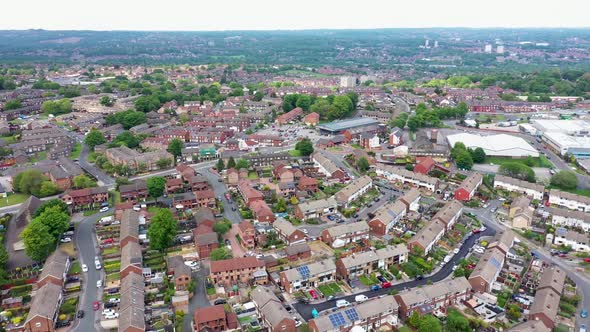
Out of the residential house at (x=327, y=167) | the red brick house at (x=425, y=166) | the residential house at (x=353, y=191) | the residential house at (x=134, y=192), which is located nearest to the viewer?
the residential house at (x=353, y=191)

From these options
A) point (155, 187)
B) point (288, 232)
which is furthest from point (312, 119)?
point (288, 232)

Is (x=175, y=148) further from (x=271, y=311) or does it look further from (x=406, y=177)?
(x=271, y=311)

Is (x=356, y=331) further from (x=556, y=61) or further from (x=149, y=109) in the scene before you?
(x=556, y=61)

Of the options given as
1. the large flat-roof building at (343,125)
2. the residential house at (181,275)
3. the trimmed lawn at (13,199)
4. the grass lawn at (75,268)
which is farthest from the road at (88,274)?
the large flat-roof building at (343,125)

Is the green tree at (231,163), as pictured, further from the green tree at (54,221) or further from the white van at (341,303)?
the white van at (341,303)

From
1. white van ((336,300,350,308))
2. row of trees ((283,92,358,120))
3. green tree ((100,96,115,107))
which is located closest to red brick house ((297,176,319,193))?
white van ((336,300,350,308))

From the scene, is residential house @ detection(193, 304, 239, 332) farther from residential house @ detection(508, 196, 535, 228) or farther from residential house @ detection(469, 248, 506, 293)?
residential house @ detection(508, 196, 535, 228)
